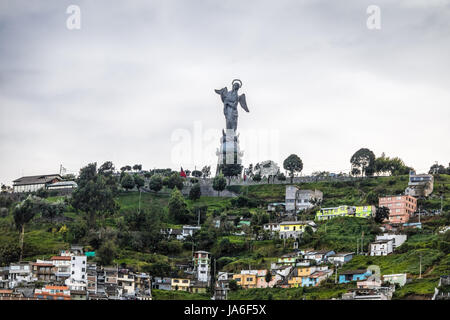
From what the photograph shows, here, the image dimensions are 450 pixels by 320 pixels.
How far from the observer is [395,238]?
4178cm

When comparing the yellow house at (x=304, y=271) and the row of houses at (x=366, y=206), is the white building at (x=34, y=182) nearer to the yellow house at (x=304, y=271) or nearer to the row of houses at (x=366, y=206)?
the row of houses at (x=366, y=206)

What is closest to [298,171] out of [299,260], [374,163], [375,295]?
[374,163]

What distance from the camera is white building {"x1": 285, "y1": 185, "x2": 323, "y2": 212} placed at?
5175 cm

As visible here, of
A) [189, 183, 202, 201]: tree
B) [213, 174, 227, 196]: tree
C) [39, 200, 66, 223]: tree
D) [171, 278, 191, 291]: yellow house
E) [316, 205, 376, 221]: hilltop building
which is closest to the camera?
[171, 278, 191, 291]: yellow house

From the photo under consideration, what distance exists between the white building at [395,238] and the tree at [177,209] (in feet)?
38.7

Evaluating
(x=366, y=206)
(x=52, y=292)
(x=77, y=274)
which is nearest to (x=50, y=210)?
(x=77, y=274)

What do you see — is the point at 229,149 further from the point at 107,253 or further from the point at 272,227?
the point at 107,253

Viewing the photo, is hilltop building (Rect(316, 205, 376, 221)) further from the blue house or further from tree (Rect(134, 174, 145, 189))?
tree (Rect(134, 174, 145, 189))

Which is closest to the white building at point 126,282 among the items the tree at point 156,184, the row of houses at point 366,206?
the row of houses at point 366,206

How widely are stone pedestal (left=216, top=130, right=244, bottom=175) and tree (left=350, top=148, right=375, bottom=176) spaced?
7.39 m

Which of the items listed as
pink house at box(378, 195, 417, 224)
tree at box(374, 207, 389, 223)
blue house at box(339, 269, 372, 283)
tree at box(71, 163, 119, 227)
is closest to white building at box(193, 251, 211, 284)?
blue house at box(339, 269, 372, 283)

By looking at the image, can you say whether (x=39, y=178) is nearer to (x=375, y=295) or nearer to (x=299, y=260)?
(x=299, y=260)

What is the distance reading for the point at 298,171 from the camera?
5669cm
